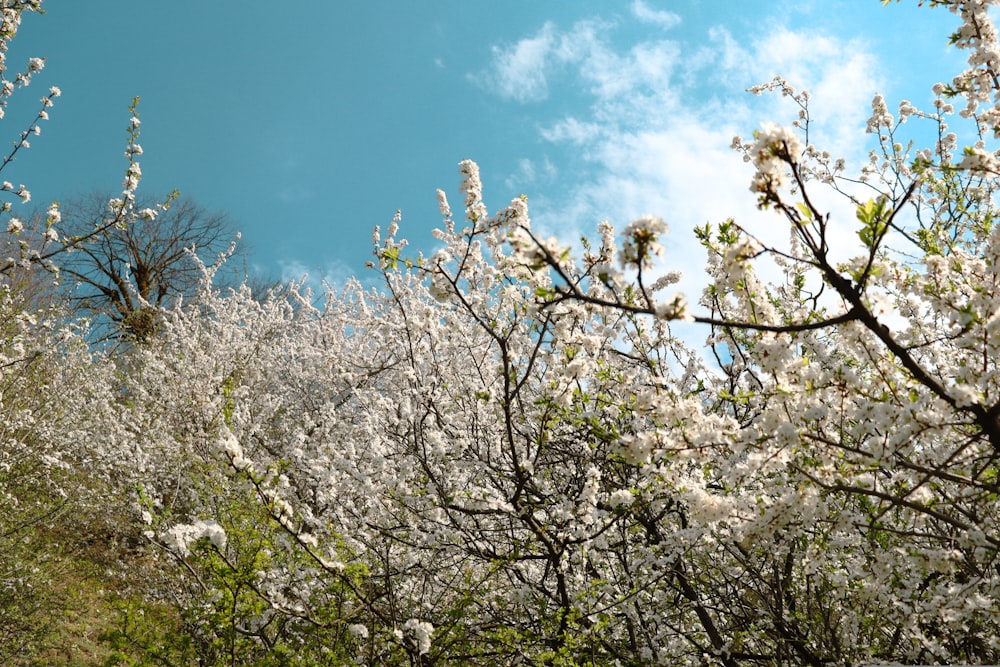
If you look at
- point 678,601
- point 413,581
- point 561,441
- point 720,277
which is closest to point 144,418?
point 413,581

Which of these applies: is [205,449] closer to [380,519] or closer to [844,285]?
[380,519]

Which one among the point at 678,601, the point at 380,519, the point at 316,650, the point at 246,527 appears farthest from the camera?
the point at 380,519

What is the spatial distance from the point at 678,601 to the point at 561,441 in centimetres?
123

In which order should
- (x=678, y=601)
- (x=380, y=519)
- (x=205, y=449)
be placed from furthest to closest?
(x=205, y=449) → (x=380, y=519) → (x=678, y=601)

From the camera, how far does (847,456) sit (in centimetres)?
263

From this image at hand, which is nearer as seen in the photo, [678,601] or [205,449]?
[678,601]

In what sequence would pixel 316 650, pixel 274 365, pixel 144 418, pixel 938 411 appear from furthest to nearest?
pixel 274 365 < pixel 144 418 < pixel 316 650 < pixel 938 411

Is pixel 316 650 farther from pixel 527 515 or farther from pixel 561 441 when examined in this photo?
pixel 561 441

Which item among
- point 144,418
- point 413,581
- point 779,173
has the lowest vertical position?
point 413,581

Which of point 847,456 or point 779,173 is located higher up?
point 779,173

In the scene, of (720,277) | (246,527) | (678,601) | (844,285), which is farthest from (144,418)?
(844,285)

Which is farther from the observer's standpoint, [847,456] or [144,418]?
[144,418]

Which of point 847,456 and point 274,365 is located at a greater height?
point 274,365

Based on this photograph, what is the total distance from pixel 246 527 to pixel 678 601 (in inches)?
115
